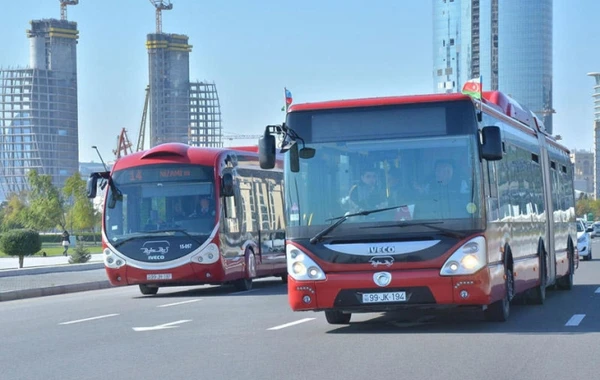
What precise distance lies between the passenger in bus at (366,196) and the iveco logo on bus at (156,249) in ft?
38.8

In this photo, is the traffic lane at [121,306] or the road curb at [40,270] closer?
the traffic lane at [121,306]

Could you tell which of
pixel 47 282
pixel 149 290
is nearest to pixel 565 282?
pixel 149 290

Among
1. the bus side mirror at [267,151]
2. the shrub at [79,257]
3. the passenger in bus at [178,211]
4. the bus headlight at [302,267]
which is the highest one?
the bus side mirror at [267,151]

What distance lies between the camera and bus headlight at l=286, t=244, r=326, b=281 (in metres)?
14.0

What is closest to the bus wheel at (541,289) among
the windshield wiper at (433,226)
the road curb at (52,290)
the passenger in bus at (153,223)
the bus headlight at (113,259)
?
the windshield wiper at (433,226)

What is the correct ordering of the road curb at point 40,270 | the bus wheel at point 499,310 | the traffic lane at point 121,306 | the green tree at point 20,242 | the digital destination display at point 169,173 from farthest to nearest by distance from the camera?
→ the green tree at point 20,242 → the road curb at point 40,270 → the digital destination display at point 169,173 → the traffic lane at point 121,306 → the bus wheel at point 499,310

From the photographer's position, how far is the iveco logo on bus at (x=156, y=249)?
2517 centimetres

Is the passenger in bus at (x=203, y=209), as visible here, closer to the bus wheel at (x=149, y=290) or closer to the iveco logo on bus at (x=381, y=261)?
the bus wheel at (x=149, y=290)

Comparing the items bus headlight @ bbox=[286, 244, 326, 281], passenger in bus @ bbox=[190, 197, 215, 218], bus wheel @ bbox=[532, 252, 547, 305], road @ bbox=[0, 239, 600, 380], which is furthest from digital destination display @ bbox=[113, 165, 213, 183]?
bus headlight @ bbox=[286, 244, 326, 281]

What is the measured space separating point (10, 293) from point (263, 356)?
54.5ft

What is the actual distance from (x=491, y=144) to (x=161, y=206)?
41.8 ft

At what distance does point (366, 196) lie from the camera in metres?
13.9

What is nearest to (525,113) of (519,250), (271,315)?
(519,250)

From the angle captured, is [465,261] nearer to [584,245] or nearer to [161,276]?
[161,276]
